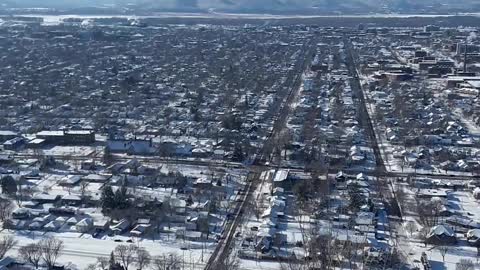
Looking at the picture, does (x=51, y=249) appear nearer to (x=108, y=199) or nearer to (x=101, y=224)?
(x=101, y=224)

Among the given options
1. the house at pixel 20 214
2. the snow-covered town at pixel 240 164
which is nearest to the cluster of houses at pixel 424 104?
the snow-covered town at pixel 240 164

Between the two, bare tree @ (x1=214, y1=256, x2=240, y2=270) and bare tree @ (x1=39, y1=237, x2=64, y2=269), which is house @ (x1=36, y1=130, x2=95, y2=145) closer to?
bare tree @ (x1=39, y1=237, x2=64, y2=269)

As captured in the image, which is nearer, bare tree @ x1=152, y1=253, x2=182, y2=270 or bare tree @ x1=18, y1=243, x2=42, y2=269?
bare tree @ x1=152, y1=253, x2=182, y2=270

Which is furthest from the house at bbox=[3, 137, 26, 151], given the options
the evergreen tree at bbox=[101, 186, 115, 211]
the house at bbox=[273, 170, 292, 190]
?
the house at bbox=[273, 170, 292, 190]

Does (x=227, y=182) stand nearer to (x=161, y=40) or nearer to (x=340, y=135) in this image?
(x=340, y=135)

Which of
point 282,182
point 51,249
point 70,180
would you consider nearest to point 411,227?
point 282,182

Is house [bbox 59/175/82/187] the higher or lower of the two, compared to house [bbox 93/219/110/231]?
higher

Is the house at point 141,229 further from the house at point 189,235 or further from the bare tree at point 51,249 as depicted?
the bare tree at point 51,249
